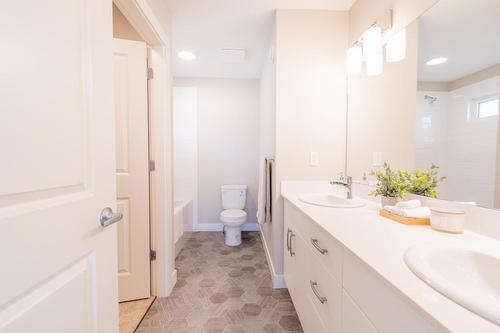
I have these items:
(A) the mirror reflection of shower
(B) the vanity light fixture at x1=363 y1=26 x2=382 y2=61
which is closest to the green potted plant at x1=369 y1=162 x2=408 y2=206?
(A) the mirror reflection of shower

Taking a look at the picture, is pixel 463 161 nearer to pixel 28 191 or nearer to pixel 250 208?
pixel 28 191

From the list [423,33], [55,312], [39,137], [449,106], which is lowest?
[55,312]

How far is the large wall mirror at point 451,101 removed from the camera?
85 centimetres

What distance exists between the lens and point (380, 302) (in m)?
0.58

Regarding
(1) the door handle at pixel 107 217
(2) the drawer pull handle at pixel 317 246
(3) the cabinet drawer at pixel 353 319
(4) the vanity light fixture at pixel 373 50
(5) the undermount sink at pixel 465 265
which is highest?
(4) the vanity light fixture at pixel 373 50

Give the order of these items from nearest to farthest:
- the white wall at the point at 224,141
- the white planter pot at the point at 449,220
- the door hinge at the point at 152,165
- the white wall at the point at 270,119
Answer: the white planter pot at the point at 449,220 < the door hinge at the point at 152,165 < the white wall at the point at 270,119 < the white wall at the point at 224,141

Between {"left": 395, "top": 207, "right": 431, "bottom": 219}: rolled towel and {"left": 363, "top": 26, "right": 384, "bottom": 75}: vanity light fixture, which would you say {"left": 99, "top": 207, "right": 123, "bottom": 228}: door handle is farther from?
{"left": 363, "top": 26, "right": 384, "bottom": 75}: vanity light fixture

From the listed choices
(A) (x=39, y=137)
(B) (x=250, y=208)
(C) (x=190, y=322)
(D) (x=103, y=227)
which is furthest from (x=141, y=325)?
(B) (x=250, y=208)

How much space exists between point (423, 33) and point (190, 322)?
7.52ft

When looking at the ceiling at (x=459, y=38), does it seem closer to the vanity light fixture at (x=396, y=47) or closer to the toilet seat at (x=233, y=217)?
the vanity light fixture at (x=396, y=47)

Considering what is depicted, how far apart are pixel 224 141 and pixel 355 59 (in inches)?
81.9

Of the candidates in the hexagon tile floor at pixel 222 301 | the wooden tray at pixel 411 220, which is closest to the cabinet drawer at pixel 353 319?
the wooden tray at pixel 411 220

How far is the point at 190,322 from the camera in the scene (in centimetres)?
150

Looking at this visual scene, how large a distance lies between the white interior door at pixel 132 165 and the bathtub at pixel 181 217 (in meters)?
0.72
